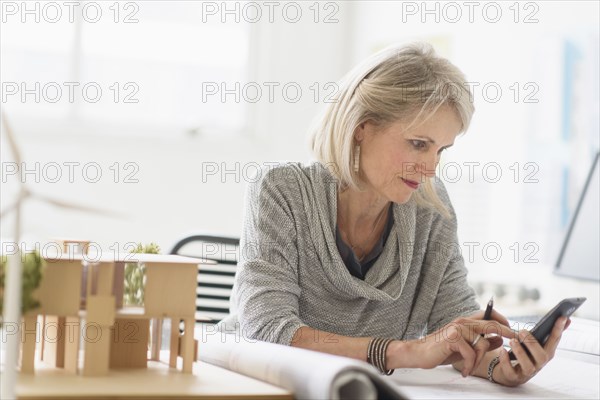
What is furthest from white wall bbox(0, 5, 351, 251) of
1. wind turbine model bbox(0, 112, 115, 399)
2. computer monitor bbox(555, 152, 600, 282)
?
wind turbine model bbox(0, 112, 115, 399)

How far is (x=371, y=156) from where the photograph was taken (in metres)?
1.69

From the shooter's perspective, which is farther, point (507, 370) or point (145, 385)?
point (507, 370)

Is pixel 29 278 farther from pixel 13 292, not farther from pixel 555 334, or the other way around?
pixel 555 334

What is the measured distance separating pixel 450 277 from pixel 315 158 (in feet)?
1.24

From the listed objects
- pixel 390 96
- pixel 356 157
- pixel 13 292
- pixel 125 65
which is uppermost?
pixel 125 65

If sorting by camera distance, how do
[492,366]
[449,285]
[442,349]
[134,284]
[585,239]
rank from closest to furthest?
[134,284] < [442,349] < [492,366] < [449,285] < [585,239]

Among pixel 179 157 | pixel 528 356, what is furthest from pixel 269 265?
pixel 179 157

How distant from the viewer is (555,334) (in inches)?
56.1

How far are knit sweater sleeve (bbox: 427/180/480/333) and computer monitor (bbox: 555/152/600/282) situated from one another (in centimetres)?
62

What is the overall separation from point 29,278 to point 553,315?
83 cm

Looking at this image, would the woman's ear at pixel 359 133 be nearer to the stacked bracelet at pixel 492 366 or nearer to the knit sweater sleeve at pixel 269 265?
the knit sweater sleeve at pixel 269 265

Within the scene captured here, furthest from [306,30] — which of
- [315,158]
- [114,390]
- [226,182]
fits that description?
[114,390]

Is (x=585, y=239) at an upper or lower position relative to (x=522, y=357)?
upper

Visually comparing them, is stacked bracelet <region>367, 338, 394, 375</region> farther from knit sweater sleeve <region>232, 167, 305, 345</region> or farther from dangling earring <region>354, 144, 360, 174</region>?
dangling earring <region>354, 144, 360, 174</region>
